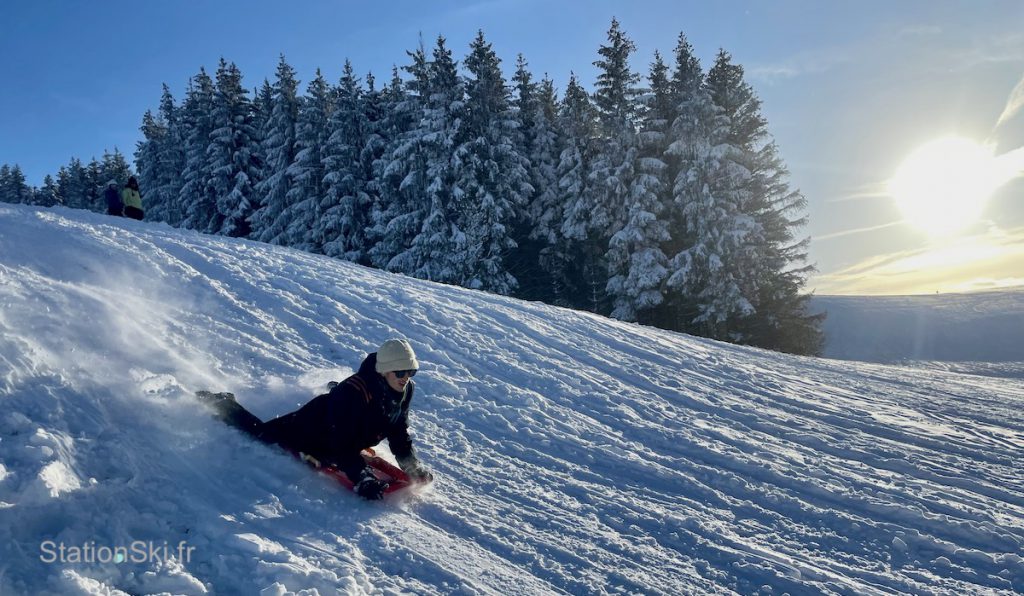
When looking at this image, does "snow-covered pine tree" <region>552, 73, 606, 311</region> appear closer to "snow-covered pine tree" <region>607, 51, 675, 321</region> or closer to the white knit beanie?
"snow-covered pine tree" <region>607, 51, 675, 321</region>

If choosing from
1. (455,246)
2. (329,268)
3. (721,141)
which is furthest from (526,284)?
(329,268)

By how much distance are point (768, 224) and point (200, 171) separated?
3359cm

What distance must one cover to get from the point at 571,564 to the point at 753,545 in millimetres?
1546

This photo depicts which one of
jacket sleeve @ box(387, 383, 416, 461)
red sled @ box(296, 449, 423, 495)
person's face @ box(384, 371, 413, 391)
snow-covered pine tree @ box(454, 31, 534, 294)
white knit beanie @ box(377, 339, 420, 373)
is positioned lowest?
red sled @ box(296, 449, 423, 495)

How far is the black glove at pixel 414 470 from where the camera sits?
4676mm

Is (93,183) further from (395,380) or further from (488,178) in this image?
(395,380)

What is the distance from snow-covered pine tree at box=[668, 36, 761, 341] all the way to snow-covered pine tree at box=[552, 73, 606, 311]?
194 inches

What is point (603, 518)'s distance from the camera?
4785mm

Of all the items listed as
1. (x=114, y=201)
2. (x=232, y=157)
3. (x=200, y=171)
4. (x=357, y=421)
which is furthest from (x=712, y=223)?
(x=200, y=171)

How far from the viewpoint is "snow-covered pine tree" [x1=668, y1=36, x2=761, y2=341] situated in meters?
22.8

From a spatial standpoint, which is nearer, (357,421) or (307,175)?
(357,421)

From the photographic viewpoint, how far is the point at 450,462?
543 centimetres

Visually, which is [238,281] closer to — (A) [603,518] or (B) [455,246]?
(A) [603,518]

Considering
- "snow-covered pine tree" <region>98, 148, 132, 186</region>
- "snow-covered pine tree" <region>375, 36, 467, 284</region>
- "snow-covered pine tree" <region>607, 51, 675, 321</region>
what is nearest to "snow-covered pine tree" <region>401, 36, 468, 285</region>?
"snow-covered pine tree" <region>375, 36, 467, 284</region>
